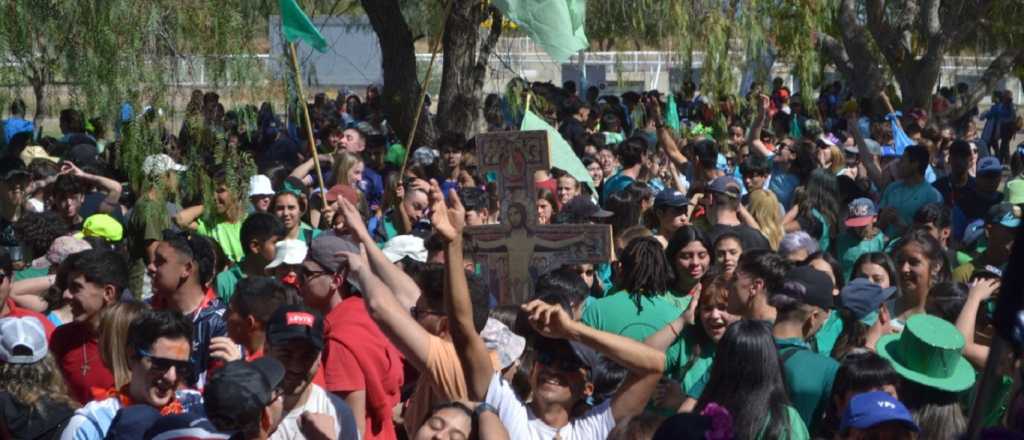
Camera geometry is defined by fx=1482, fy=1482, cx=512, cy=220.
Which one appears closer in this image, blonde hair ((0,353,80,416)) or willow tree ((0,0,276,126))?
blonde hair ((0,353,80,416))

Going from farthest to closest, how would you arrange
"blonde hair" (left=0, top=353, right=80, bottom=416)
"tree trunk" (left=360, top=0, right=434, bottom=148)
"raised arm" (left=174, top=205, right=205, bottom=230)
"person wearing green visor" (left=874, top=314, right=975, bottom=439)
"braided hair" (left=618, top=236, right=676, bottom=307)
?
"tree trunk" (left=360, top=0, right=434, bottom=148)
"raised arm" (left=174, top=205, right=205, bottom=230)
"braided hair" (left=618, top=236, right=676, bottom=307)
"blonde hair" (left=0, top=353, right=80, bottom=416)
"person wearing green visor" (left=874, top=314, right=975, bottom=439)

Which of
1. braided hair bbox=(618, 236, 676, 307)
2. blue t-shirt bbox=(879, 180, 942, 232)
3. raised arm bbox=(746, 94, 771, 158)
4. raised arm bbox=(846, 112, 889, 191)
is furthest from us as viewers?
raised arm bbox=(846, 112, 889, 191)

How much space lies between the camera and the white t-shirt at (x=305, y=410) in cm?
460

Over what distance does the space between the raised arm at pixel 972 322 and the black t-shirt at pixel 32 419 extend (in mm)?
3193

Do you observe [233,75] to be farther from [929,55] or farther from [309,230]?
[929,55]

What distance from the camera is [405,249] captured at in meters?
7.59

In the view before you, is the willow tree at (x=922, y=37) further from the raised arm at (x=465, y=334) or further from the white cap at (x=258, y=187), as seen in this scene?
the raised arm at (x=465, y=334)

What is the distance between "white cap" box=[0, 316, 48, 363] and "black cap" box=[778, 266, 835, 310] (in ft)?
8.54

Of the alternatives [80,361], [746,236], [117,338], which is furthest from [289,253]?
[746,236]

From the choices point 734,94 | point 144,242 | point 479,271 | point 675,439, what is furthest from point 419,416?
point 734,94

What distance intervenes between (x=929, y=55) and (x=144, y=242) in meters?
16.1

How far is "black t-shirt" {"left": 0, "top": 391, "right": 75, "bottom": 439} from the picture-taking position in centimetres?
476

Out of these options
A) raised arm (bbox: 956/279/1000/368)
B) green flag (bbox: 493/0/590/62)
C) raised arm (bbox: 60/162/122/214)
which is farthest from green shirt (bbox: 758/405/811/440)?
raised arm (bbox: 60/162/122/214)

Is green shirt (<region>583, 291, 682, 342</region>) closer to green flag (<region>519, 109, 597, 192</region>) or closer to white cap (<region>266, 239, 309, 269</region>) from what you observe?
white cap (<region>266, 239, 309, 269</region>)
